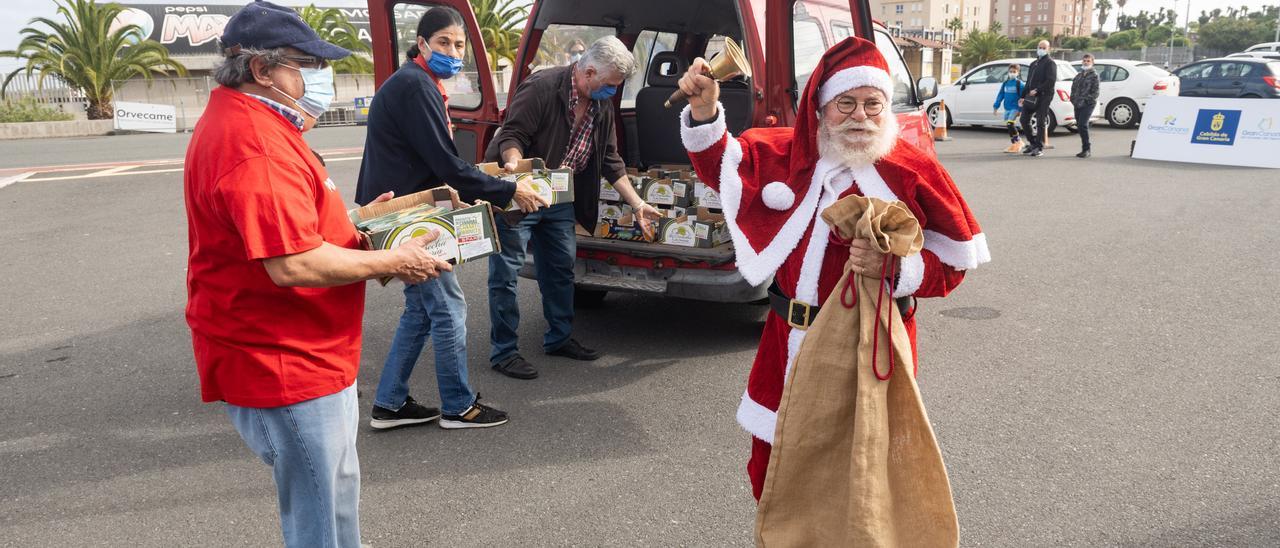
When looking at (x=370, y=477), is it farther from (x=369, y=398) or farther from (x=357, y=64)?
(x=357, y=64)

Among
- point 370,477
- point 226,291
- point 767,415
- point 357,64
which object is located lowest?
point 370,477

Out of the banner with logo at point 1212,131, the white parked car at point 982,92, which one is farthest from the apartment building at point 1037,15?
the banner with logo at point 1212,131

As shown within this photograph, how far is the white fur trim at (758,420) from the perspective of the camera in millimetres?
2783

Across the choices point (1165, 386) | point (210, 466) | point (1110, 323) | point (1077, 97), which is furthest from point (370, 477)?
point (1077, 97)

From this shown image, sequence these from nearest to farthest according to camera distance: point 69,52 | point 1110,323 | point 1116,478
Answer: point 1116,478 → point 1110,323 → point 69,52

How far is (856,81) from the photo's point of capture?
2.51 m

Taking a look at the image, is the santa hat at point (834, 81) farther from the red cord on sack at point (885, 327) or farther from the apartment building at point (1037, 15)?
the apartment building at point (1037, 15)

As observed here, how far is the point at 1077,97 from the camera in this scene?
13.9 meters

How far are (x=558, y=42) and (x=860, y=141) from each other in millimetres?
3705

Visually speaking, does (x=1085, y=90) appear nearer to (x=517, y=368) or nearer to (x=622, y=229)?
(x=622, y=229)

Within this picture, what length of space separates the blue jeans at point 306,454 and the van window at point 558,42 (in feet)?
12.0

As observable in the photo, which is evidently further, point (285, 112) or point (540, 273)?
point (540, 273)

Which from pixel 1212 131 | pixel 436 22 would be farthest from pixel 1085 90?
pixel 436 22

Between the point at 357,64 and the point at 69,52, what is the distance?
801 cm
